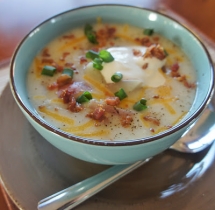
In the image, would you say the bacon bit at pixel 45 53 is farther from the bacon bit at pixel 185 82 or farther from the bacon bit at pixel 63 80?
the bacon bit at pixel 185 82

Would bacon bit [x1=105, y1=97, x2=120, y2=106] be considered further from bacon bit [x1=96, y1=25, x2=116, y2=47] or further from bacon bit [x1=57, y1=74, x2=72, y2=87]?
bacon bit [x1=96, y1=25, x2=116, y2=47]

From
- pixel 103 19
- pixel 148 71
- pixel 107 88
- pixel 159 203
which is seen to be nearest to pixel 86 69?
pixel 107 88

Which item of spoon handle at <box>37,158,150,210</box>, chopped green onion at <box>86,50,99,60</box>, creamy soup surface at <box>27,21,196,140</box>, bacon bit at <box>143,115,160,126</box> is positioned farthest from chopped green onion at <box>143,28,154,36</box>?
spoon handle at <box>37,158,150,210</box>

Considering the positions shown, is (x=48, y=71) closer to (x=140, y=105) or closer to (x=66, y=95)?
(x=66, y=95)

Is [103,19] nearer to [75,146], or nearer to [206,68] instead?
[206,68]

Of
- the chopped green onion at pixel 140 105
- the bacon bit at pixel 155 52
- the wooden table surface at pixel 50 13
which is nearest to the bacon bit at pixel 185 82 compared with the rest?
the bacon bit at pixel 155 52

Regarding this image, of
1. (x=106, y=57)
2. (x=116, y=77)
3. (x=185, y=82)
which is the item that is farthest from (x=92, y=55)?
(x=185, y=82)
